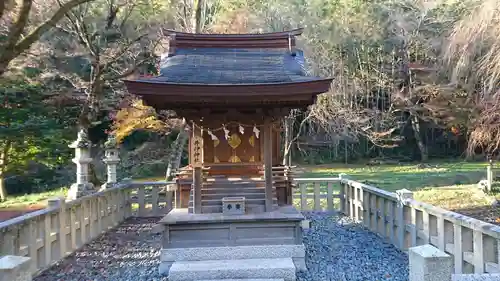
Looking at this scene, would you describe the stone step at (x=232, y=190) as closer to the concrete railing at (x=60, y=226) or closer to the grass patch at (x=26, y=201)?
the concrete railing at (x=60, y=226)

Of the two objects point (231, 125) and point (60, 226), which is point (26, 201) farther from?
point (231, 125)

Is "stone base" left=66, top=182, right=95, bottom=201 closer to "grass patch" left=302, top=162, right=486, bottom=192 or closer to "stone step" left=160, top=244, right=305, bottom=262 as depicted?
"stone step" left=160, top=244, right=305, bottom=262

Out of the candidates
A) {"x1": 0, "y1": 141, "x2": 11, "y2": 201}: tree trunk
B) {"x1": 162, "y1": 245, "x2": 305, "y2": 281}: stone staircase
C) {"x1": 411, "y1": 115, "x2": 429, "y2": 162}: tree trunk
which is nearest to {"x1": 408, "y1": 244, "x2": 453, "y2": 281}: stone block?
{"x1": 162, "y1": 245, "x2": 305, "y2": 281}: stone staircase

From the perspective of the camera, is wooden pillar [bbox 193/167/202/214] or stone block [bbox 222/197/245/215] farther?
wooden pillar [bbox 193/167/202/214]

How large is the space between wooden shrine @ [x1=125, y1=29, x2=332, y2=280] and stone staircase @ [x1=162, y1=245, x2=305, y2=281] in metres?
0.09

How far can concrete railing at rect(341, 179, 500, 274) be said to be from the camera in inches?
172

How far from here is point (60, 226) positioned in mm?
6363

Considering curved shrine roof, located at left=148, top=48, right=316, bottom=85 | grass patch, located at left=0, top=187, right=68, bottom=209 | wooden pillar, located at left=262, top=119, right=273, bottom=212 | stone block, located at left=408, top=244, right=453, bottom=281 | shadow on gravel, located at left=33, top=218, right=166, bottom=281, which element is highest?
curved shrine roof, located at left=148, top=48, right=316, bottom=85

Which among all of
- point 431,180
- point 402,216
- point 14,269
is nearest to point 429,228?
point 402,216

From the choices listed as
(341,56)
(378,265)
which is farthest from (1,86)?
(341,56)

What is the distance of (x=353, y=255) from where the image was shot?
21.4 feet

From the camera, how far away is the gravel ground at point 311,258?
18.4 ft

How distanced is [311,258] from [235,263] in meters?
1.42

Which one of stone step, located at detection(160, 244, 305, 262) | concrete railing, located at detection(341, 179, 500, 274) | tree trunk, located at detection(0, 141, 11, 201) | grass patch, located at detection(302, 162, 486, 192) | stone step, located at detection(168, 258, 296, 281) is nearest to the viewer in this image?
concrete railing, located at detection(341, 179, 500, 274)
